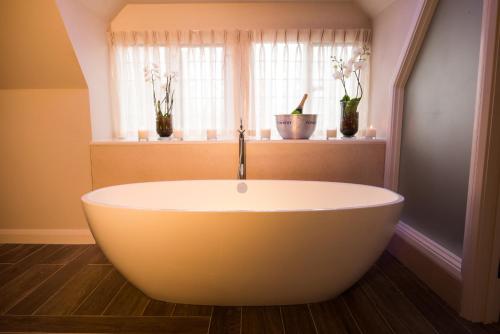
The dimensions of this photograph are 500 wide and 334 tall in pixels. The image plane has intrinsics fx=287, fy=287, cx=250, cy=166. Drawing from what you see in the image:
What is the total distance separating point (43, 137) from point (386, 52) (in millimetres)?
2780

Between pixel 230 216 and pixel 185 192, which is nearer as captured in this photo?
pixel 230 216

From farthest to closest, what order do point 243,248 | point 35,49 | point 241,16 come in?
point 241,16, point 35,49, point 243,248

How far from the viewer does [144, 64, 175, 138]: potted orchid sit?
92.0 inches

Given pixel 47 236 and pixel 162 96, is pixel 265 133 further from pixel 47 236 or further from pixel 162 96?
pixel 47 236

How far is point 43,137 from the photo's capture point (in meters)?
2.18

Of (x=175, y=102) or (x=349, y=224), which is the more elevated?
(x=175, y=102)

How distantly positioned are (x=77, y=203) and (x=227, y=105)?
59.4 inches

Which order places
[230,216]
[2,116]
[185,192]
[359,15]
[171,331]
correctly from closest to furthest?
[230,216] < [171,331] < [185,192] < [2,116] < [359,15]

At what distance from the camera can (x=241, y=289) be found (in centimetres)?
131

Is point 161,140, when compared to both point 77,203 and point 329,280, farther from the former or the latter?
point 329,280

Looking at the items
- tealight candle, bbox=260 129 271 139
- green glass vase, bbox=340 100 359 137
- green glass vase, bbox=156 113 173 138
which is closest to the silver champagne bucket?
tealight candle, bbox=260 129 271 139

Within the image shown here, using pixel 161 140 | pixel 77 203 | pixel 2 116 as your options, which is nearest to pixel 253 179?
pixel 161 140

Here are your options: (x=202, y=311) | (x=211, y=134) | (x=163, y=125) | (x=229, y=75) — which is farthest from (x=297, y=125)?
(x=202, y=311)

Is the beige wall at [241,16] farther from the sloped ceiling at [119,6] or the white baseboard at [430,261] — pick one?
the white baseboard at [430,261]
